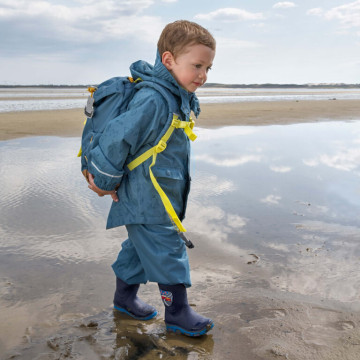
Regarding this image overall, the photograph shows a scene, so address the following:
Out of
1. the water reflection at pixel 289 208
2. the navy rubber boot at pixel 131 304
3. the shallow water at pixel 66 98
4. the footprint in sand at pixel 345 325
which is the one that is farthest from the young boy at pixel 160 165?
the shallow water at pixel 66 98

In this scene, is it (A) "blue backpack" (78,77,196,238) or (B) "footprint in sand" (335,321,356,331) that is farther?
(B) "footprint in sand" (335,321,356,331)

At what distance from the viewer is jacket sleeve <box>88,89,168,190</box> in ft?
6.72

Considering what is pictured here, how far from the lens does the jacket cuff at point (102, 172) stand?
81.9 inches

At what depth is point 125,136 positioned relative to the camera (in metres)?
2.04

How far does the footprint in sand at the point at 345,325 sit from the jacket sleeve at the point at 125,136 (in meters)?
1.41

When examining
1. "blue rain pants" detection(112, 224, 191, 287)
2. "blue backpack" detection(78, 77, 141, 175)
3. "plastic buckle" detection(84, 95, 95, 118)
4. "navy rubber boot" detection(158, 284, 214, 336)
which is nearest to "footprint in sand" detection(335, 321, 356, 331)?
"navy rubber boot" detection(158, 284, 214, 336)

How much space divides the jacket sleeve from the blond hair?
0.82ft

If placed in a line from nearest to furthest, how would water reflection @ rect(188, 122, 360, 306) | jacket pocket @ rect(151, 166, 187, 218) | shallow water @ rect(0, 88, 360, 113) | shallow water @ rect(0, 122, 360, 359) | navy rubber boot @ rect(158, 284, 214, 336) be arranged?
jacket pocket @ rect(151, 166, 187, 218) < navy rubber boot @ rect(158, 284, 214, 336) < shallow water @ rect(0, 122, 360, 359) < water reflection @ rect(188, 122, 360, 306) < shallow water @ rect(0, 88, 360, 113)

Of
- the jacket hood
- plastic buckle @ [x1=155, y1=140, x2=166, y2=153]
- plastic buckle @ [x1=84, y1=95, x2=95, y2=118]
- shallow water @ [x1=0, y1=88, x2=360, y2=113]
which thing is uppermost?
the jacket hood

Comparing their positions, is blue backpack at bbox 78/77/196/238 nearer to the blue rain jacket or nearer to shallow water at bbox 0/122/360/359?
the blue rain jacket

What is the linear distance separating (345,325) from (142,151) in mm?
1439

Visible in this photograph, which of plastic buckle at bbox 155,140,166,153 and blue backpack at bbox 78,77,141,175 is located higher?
blue backpack at bbox 78,77,141,175

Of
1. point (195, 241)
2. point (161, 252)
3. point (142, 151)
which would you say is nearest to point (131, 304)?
point (161, 252)

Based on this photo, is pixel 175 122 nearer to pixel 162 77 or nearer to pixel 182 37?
pixel 162 77
